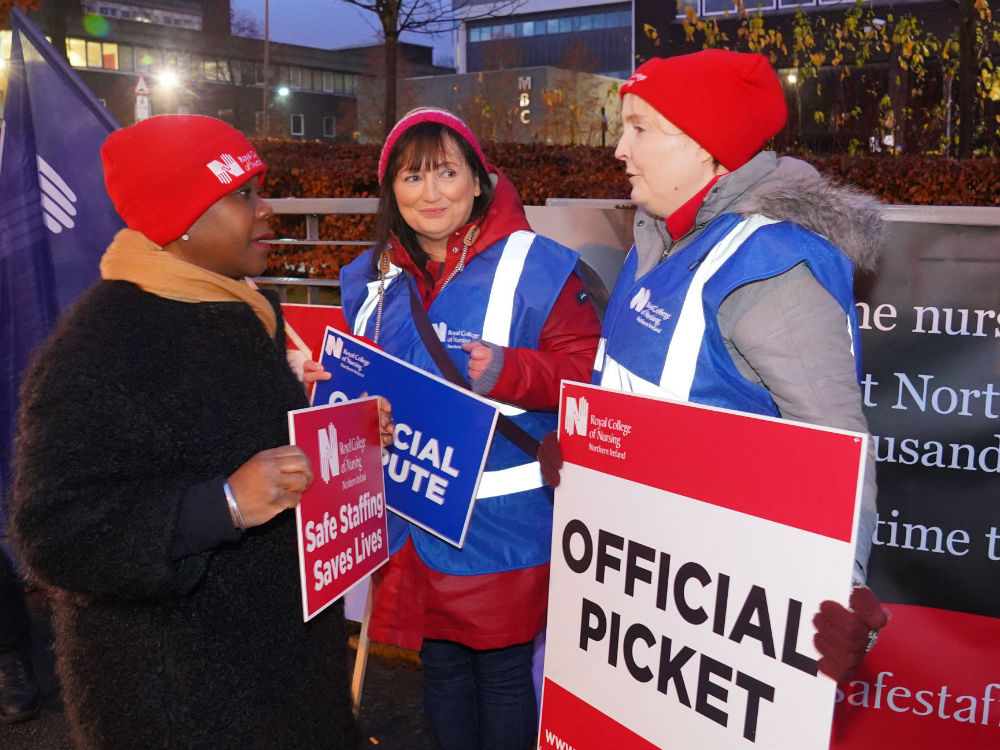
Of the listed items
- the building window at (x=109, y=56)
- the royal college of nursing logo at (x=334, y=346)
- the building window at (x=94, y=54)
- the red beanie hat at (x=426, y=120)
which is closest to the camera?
the royal college of nursing logo at (x=334, y=346)

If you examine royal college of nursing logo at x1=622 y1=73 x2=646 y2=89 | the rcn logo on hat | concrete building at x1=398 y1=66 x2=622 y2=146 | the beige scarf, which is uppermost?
concrete building at x1=398 y1=66 x2=622 y2=146

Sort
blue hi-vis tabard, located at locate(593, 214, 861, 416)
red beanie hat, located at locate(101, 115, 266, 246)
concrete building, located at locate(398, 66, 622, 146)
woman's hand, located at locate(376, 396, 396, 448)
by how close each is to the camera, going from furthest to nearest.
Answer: concrete building, located at locate(398, 66, 622, 146) → woman's hand, located at locate(376, 396, 396, 448) → red beanie hat, located at locate(101, 115, 266, 246) → blue hi-vis tabard, located at locate(593, 214, 861, 416)

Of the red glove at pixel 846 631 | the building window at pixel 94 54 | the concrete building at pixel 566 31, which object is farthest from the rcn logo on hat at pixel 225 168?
the concrete building at pixel 566 31

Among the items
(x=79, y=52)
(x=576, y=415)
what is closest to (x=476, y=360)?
(x=576, y=415)

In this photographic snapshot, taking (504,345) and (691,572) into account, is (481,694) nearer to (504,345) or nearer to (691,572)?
(504,345)

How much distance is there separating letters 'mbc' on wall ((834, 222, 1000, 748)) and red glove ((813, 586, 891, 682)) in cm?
154

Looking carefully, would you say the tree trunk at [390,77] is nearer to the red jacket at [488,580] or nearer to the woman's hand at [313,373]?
the red jacket at [488,580]

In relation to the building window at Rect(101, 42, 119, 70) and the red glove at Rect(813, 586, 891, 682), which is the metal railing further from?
the building window at Rect(101, 42, 119, 70)

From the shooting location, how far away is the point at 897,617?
10.0 feet

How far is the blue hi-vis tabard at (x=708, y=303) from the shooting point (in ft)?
6.07

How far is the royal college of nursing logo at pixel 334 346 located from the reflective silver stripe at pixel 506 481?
53cm

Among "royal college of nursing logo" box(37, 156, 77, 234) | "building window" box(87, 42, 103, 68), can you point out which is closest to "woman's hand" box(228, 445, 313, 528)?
"royal college of nursing logo" box(37, 156, 77, 234)

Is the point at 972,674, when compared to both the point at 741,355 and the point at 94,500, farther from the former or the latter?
the point at 94,500

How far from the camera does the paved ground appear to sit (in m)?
3.62
